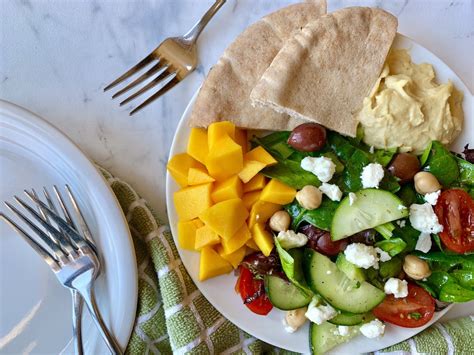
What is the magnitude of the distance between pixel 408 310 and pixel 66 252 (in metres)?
1.06

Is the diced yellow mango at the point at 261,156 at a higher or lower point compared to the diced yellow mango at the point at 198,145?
lower

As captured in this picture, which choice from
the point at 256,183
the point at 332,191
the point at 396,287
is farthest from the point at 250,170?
the point at 396,287

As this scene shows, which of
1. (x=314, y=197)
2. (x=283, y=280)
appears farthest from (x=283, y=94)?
(x=283, y=280)

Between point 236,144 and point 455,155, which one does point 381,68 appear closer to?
point 455,155

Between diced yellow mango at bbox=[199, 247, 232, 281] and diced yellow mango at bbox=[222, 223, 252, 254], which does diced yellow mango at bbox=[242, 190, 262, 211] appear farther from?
diced yellow mango at bbox=[199, 247, 232, 281]

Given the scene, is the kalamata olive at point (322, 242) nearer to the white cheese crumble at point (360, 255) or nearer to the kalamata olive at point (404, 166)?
the white cheese crumble at point (360, 255)

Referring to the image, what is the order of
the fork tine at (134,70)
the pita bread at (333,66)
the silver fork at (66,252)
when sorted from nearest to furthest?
the silver fork at (66,252) → the pita bread at (333,66) → the fork tine at (134,70)

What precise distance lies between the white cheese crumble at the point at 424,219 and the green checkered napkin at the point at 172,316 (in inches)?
14.8

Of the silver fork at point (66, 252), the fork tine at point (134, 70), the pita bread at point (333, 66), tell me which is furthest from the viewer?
the fork tine at point (134, 70)

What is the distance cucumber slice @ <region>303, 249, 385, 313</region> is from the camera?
175cm

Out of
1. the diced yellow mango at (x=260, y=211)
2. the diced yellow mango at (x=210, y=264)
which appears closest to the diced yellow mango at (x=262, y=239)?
the diced yellow mango at (x=260, y=211)

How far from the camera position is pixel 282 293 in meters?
1.78

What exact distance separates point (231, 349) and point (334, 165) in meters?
0.68

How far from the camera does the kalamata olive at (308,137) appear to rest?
1.71 m
